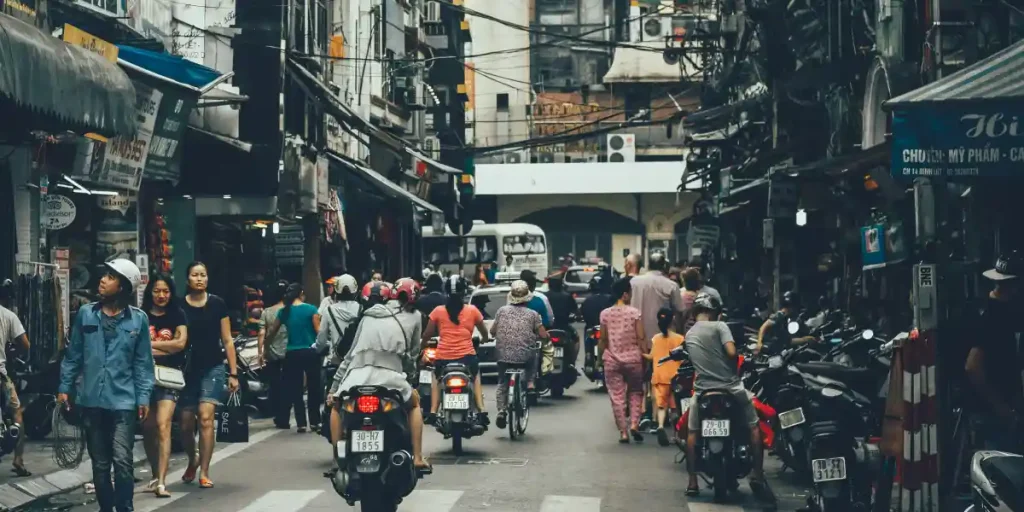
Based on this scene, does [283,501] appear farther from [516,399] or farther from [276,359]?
[276,359]

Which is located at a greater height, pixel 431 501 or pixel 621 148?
pixel 621 148

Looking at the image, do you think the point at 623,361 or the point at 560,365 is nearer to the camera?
the point at 623,361

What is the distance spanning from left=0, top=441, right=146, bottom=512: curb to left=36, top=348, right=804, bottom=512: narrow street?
185 millimetres

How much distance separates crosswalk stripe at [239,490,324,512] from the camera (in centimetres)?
1177

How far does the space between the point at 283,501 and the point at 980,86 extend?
6.08 meters

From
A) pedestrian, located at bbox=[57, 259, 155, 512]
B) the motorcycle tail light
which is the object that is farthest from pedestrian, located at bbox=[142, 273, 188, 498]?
the motorcycle tail light

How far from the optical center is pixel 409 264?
49.8 metres

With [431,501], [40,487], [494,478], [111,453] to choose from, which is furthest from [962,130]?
[40,487]

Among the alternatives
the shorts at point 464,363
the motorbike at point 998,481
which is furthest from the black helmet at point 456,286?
the motorbike at point 998,481

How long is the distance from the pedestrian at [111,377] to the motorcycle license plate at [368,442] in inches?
59.3

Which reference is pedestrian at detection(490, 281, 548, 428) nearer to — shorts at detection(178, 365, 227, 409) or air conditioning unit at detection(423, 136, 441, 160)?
shorts at detection(178, 365, 227, 409)

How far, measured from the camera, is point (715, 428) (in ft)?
40.9

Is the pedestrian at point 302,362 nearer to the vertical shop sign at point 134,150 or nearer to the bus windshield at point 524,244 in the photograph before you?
the vertical shop sign at point 134,150

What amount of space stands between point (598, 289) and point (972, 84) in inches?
565
